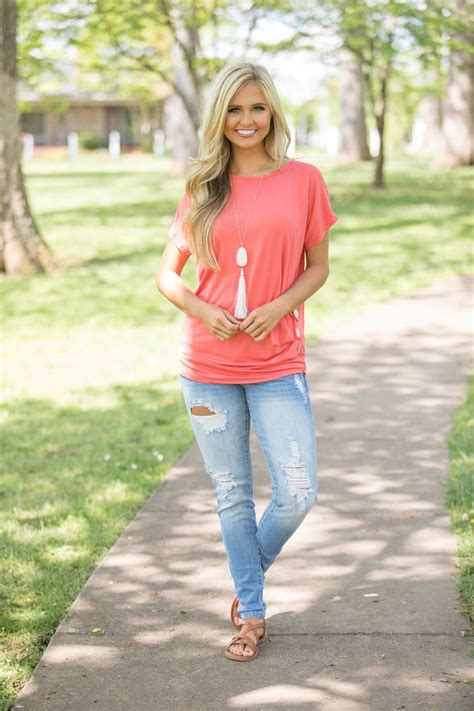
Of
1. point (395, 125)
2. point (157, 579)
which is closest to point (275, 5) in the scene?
point (157, 579)

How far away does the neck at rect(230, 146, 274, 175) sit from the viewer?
11.5 feet

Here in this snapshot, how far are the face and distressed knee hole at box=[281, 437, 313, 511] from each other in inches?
39.4

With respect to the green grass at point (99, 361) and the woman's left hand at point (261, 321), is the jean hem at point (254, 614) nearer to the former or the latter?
the green grass at point (99, 361)

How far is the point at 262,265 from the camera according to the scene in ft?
11.3

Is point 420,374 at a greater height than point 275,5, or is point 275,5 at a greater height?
point 275,5

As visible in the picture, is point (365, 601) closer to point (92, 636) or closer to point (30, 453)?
point (92, 636)

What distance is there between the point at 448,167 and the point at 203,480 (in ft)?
62.7

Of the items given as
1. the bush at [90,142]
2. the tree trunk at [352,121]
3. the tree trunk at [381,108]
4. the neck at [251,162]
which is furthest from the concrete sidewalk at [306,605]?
the bush at [90,142]

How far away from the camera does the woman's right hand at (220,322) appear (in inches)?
134

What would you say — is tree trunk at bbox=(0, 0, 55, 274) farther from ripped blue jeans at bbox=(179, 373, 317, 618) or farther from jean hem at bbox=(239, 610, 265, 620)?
jean hem at bbox=(239, 610, 265, 620)

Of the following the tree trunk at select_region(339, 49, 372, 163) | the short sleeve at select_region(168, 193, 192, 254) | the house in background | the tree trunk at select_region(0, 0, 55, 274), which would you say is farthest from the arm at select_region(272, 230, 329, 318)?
the house in background

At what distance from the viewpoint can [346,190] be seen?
19.7 m

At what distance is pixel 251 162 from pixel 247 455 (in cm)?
100

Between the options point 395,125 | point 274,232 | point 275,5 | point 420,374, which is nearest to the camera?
point 274,232
